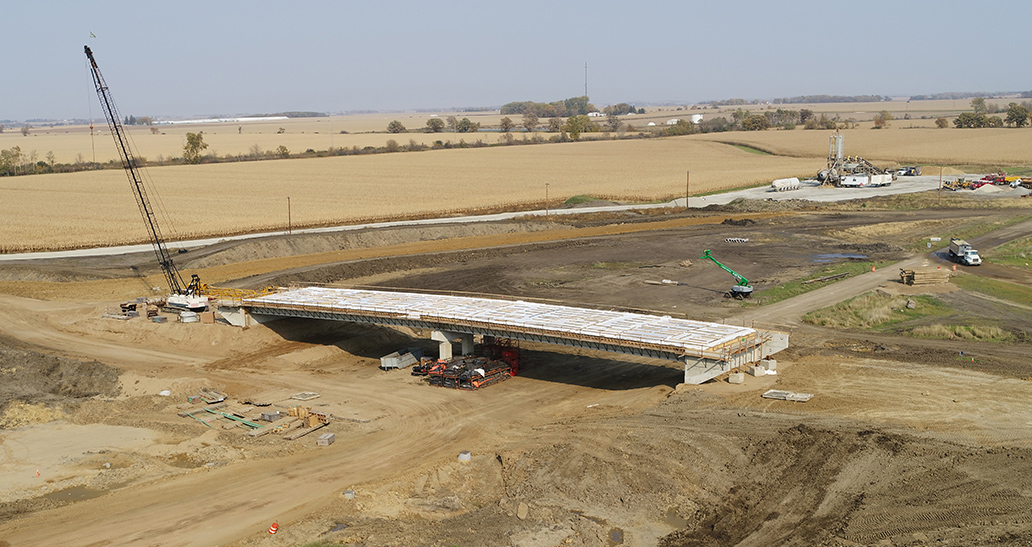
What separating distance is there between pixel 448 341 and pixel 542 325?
6129 mm

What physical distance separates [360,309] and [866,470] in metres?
29.3

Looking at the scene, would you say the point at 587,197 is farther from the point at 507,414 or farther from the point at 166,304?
the point at 507,414

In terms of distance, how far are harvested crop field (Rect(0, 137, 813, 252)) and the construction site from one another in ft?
67.0

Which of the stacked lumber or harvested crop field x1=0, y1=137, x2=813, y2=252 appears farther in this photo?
harvested crop field x1=0, y1=137, x2=813, y2=252

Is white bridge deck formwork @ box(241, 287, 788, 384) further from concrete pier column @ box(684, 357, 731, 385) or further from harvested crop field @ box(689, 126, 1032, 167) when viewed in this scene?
harvested crop field @ box(689, 126, 1032, 167)

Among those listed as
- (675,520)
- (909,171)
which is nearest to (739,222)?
(909,171)

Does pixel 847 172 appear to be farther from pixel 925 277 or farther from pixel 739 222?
pixel 925 277

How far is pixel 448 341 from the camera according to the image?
158 ft

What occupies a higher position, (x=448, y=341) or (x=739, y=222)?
(x=739, y=222)

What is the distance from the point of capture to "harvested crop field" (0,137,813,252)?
95250 millimetres

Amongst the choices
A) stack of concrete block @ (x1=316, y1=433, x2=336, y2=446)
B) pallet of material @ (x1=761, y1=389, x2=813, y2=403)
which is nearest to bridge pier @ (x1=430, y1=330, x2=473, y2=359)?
stack of concrete block @ (x1=316, y1=433, x2=336, y2=446)

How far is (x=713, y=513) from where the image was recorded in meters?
28.7

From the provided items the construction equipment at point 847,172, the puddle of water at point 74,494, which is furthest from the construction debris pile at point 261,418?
the construction equipment at point 847,172

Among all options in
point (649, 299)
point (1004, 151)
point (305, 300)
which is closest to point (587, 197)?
point (649, 299)
